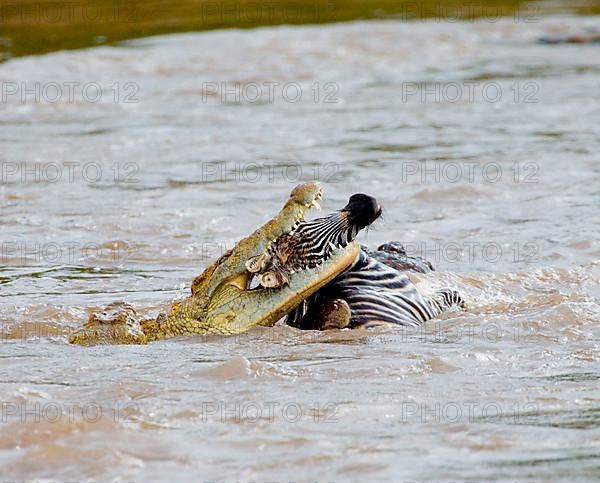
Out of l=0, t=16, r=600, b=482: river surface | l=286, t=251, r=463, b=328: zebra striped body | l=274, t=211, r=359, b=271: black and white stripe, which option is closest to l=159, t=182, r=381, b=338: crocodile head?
l=274, t=211, r=359, b=271: black and white stripe

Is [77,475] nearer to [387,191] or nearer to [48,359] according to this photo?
[48,359]

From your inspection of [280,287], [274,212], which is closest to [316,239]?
[280,287]

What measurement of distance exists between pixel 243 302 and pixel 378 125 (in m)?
7.17

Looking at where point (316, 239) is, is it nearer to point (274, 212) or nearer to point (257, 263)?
point (257, 263)

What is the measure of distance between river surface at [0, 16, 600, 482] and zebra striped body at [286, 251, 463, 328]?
12 cm

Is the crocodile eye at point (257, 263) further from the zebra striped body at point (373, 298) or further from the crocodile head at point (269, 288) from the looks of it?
the zebra striped body at point (373, 298)

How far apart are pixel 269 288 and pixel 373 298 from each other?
1.77 feet

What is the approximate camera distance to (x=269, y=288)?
19.3 ft

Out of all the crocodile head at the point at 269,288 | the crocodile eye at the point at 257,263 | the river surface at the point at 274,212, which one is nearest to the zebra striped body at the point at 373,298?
the river surface at the point at 274,212

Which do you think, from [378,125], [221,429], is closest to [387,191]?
[378,125]

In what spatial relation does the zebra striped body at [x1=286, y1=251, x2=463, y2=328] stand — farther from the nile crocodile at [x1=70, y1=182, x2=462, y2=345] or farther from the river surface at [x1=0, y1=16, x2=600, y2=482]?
the river surface at [x1=0, y1=16, x2=600, y2=482]

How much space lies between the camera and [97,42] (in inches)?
714

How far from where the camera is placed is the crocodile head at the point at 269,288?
582 cm

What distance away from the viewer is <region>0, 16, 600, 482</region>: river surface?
455 cm
